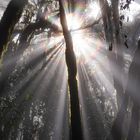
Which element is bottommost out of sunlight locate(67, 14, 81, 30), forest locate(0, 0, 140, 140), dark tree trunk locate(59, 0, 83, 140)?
forest locate(0, 0, 140, 140)

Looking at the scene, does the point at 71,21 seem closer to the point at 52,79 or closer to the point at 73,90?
the point at 73,90

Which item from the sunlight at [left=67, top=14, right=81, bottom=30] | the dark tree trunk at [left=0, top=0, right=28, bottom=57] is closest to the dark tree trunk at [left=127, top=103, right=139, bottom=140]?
the sunlight at [left=67, top=14, right=81, bottom=30]

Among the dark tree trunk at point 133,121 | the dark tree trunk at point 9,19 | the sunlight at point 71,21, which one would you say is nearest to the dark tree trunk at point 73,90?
the dark tree trunk at point 9,19

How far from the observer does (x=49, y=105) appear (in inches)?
849

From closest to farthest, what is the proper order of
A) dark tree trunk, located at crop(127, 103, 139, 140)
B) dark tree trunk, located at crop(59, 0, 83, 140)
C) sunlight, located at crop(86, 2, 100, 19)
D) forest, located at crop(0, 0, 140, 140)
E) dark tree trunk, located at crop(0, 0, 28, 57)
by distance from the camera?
dark tree trunk, located at crop(59, 0, 83, 140) → dark tree trunk, located at crop(0, 0, 28, 57) → dark tree trunk, located at crop(127, 103, 139, 140) → sunlight, located at crop(86, 2, 100, 19) → forest, located at crop(0, 0, 140, 140)

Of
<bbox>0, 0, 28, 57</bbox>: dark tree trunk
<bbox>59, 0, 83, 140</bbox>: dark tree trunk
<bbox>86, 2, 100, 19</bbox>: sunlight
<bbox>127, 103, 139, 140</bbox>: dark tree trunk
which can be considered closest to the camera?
<bbox>59, 0, 83, 140</bbox>: dark tree trunk

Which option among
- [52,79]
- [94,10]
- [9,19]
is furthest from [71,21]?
[52,79]

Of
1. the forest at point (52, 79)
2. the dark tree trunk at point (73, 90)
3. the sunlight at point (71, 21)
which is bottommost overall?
the forest at point (52, 79)

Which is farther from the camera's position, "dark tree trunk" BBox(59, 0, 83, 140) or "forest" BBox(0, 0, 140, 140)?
"forest" BBox(0, 0, 140, 140)

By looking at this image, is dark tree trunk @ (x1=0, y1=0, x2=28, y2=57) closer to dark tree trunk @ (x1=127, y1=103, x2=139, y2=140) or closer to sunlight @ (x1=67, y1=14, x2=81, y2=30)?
sunlight @ (x1=67, y1=14, x2=81, y2=30)

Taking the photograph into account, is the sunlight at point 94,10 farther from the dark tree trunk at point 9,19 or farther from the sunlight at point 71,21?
the dark tree trunk at point 9,19

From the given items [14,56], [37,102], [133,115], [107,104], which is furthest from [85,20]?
[107,104]

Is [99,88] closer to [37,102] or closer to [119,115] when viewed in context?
[37,102]

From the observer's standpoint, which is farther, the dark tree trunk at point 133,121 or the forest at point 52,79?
the forest at point 52,79
